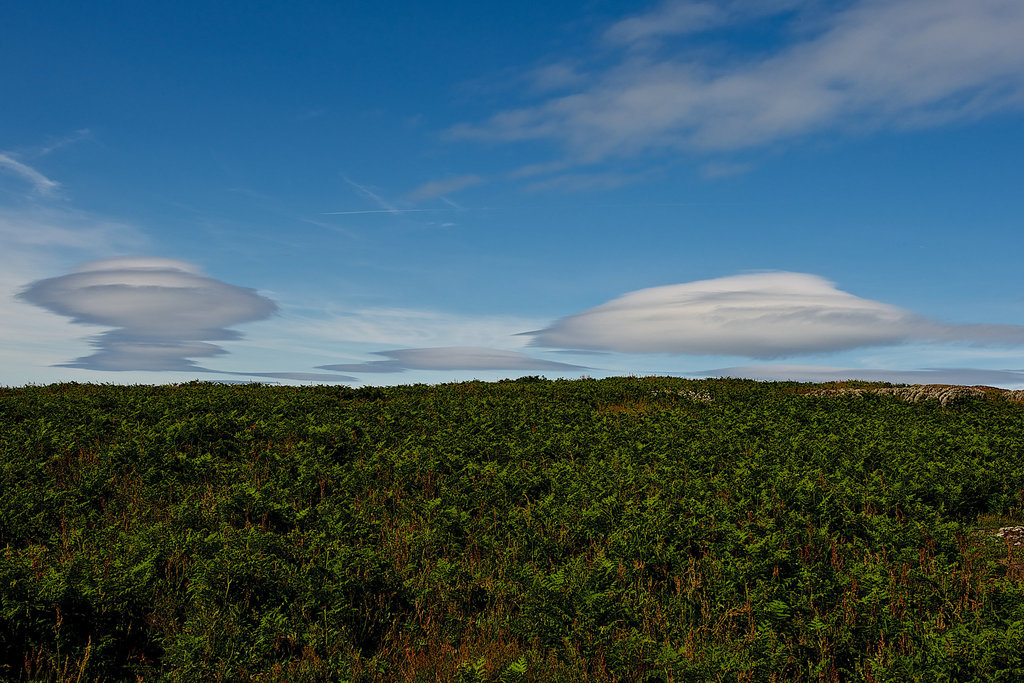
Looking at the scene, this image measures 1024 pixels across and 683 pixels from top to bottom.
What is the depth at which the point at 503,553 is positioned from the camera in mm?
7957

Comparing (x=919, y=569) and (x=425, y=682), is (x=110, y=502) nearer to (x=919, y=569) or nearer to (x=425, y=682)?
(x=425, y=682)

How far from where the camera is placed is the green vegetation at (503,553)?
560 centimetres

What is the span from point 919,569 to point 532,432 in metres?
8.82

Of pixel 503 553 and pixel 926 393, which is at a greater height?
pixel 926 393

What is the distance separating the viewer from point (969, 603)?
260 inches

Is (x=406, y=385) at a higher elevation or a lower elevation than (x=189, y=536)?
higher

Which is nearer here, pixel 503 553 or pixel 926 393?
pixel 503 553

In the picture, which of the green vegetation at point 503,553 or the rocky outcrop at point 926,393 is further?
the rocky outcrop at point 926,393

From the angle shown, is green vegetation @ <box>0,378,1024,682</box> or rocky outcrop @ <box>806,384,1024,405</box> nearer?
green vegetation @ <box>0,378,1024,682</box>

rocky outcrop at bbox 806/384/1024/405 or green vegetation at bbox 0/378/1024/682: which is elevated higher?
rocky outcrop at bbox 806/384/1024/405

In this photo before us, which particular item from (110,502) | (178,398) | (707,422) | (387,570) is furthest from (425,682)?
(178,398)

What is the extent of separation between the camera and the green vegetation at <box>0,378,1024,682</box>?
5602mm

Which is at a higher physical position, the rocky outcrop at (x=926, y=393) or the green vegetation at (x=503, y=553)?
the rocky outcrop at (x=926, y=393)

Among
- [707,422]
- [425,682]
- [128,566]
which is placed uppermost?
[707,422]
